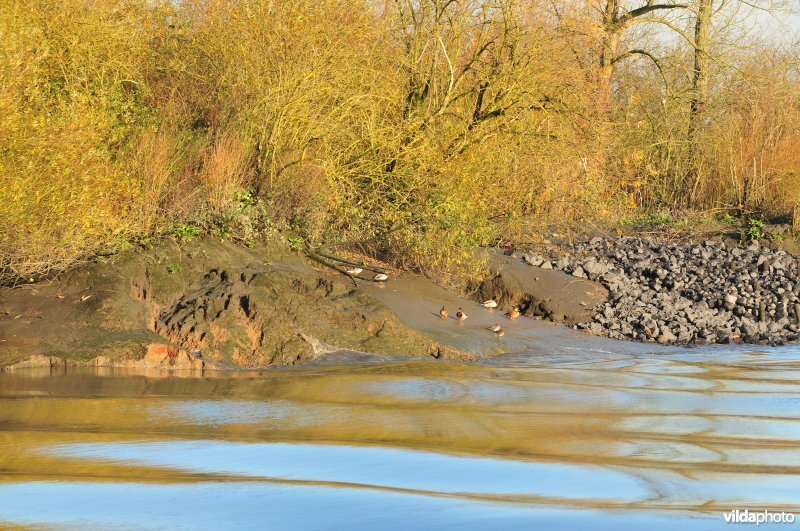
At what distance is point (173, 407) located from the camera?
9.22 m

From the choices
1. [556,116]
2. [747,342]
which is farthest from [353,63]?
[747,342]

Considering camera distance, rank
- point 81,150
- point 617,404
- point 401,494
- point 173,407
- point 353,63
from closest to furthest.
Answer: point 401,494 → point 173,407 → point 617,404 → point 81,150 → point 353,63

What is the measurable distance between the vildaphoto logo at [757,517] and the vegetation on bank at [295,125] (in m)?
7.26

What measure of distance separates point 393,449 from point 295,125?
25.8 ft

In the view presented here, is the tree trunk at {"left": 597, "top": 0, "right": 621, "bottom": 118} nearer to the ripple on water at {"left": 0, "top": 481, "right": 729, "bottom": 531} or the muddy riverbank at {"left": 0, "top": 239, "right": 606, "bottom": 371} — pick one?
the muddy riverbank at {"left": 0, "top": 239, "right": 606, "bottom": 371}

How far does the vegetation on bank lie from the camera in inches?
459

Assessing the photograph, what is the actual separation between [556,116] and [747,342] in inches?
165

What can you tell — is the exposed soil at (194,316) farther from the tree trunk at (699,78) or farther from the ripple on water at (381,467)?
the tree trunk at (699,78)

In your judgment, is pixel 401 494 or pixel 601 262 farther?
pixel 601 262

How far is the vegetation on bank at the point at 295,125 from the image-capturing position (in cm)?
1165

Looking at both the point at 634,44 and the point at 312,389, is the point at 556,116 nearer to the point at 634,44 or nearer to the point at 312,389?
the point at 312,389

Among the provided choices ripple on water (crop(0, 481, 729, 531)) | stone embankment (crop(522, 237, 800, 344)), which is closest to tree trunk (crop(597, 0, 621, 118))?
stone embankment (crop(522, 237, 800, 344))

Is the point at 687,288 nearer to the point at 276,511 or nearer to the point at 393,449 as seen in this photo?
the point at 393,449

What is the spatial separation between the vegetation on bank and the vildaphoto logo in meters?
7.26
